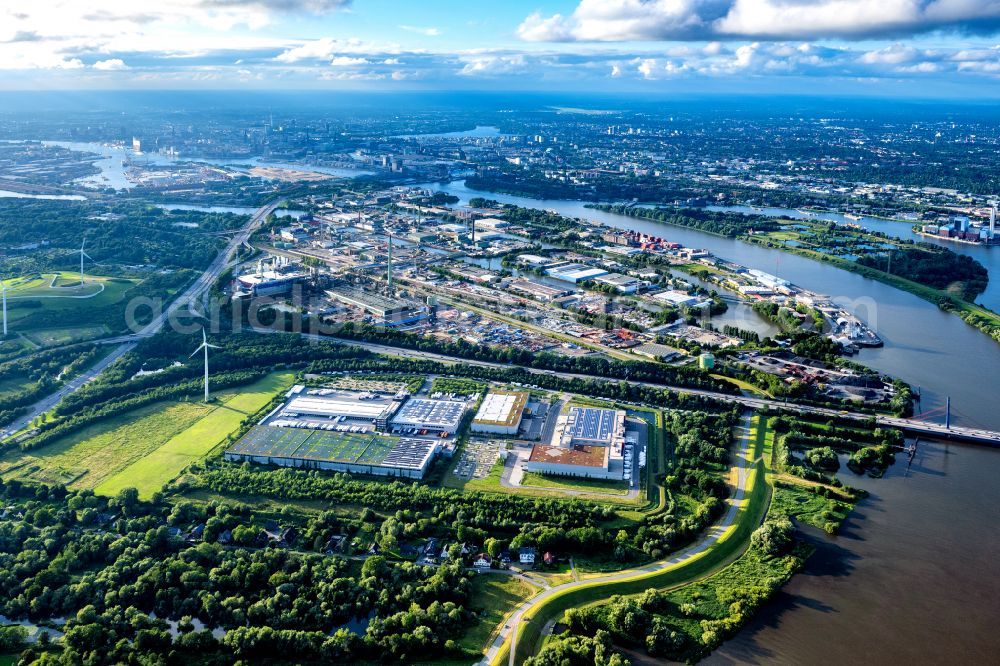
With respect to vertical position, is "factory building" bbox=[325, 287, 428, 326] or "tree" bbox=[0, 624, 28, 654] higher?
"factory building" bbox=[325, 287, 428, 326]

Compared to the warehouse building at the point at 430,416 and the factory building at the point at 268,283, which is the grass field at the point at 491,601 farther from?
the factory building at the point at 268,283

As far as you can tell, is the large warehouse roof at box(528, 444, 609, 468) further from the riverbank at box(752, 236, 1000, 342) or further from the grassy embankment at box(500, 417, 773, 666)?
the riverbank at box(752, 236, 1000, 342)

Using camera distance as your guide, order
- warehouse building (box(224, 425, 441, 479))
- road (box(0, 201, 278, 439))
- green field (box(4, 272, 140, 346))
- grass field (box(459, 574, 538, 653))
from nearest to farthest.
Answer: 1. grass field (box(459, 574, 538, 653))
2. warehouse building (box(224, 425, 441, 479))
3. road (box(0, 201, 278, 439))
4. green field (box(4, 272, 140, 346))

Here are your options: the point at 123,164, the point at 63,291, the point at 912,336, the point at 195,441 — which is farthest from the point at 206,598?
the point at 123,164

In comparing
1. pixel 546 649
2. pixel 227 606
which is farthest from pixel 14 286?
pixel 546 649

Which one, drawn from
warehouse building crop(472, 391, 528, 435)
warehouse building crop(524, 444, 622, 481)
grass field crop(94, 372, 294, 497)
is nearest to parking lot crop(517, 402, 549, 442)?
warehouse building crop(472, 391, 528, 435)

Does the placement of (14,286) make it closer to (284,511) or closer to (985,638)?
(284,511)

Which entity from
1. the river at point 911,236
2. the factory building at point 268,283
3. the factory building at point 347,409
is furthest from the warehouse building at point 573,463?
the river at point 911,236
